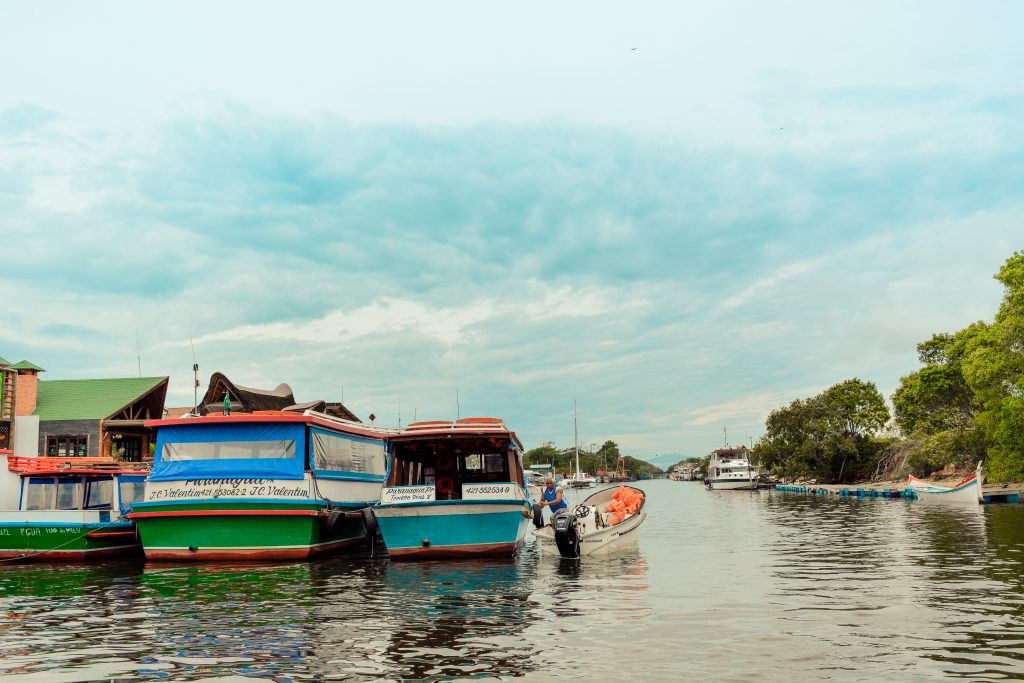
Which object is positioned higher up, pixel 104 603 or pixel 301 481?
pixel 301 481

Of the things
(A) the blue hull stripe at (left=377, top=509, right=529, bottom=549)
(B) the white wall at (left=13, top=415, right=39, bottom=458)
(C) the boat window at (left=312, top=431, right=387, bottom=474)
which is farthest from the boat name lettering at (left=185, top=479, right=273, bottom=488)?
(B) the white wall at (left=13, top=415, right=39, bottom=458)

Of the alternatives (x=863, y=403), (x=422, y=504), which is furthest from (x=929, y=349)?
(x=422, y=504)

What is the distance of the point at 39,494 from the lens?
77.2 feet

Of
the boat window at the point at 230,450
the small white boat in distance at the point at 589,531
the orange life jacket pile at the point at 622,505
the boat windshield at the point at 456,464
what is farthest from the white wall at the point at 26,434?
the small white boat in distance at the point at 589,531

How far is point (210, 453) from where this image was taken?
21.6 meters

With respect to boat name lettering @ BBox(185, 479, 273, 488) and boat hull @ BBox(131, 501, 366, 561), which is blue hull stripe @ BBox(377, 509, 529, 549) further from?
boat name lettering @ BBox(185, 479, 273, 488)

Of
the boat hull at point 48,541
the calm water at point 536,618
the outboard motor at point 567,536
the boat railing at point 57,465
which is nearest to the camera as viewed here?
the calm water at point 536,618

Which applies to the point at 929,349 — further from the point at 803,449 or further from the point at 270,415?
the point at 270,415

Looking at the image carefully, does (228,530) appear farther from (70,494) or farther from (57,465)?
(57,465)

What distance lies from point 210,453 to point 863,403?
285 feet

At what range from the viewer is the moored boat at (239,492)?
2044 centimetres

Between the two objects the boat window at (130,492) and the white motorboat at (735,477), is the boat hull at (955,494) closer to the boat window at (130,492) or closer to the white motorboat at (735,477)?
the boat window at (130,492)

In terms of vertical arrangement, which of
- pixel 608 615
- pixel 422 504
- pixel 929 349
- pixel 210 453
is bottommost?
pixel 608 615

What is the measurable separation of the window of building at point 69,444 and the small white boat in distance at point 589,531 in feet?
110
